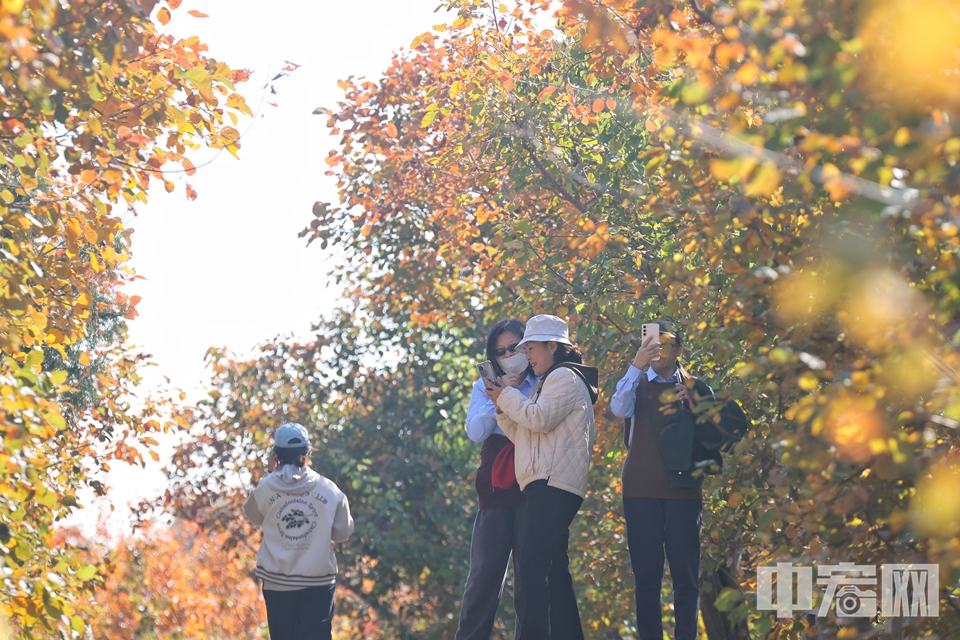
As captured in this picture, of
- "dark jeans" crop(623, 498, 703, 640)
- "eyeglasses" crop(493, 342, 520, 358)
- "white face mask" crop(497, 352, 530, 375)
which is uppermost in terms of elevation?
"eyeglasses" crop(493, 342, 520, 358)

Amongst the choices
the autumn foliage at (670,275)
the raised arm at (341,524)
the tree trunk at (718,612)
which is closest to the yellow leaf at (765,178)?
the autumn foliage at (670,275)

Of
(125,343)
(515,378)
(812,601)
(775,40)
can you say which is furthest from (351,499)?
(775,40)

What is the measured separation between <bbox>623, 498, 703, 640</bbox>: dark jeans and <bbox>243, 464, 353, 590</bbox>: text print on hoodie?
2.05 metres

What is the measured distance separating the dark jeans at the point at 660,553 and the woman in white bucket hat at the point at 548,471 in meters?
0.34

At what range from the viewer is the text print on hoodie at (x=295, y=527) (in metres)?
6.11

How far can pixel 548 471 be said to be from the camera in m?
5.01

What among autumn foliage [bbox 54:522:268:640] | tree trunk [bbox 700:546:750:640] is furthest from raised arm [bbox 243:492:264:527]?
autumn foliage [bbox 54:522:268:640]

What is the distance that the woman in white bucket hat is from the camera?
16.4 feet

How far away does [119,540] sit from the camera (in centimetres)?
1916

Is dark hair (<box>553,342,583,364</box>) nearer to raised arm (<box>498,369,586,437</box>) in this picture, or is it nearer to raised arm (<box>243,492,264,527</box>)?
raised arm (<box>498,369,586,437</box>)

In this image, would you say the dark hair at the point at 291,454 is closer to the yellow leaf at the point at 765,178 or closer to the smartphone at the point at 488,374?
the smartphone at the point at 488,374

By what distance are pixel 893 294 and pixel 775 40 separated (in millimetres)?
802

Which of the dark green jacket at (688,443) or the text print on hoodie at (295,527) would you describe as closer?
the dark green jacket at (688,443)

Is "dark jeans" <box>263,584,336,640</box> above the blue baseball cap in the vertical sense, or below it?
below
